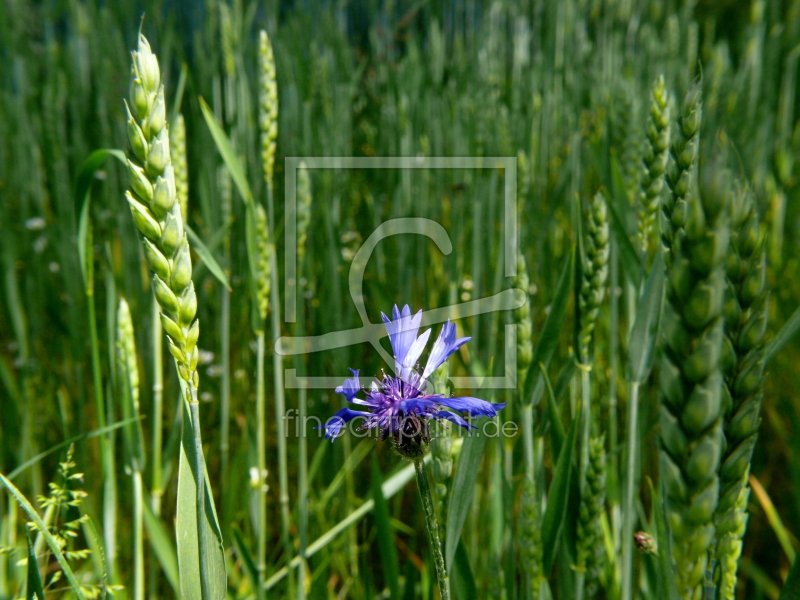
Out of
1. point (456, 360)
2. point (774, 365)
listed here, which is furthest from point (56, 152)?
point (774, 365)

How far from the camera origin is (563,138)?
2111mm

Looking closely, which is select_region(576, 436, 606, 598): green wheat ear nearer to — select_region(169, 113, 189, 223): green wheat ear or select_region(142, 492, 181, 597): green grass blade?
select_region(142, 492, 181, 597): green grass blade

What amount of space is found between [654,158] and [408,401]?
1.51 ft

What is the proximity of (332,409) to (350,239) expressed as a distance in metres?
0.58

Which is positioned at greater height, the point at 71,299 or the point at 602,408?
the point at 71,299

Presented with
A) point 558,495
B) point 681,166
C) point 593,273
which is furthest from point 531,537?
point 681,166

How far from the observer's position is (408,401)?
633mm

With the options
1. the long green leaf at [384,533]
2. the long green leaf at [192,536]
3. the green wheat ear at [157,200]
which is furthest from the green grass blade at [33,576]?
the long green leaf at [384,533]

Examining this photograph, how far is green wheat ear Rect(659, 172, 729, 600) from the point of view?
29 cm

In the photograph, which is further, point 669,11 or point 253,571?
point 669,11

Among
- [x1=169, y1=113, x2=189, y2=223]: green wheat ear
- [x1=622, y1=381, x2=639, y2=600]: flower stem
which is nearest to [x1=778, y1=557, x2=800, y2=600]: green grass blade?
[x1=622, y1=381, x2=639, y2=600]: flower stem

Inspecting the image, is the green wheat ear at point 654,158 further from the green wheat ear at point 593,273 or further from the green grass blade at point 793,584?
the green grass blade at point 793,584

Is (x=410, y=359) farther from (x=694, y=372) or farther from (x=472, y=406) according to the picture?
(x=694, y=372)

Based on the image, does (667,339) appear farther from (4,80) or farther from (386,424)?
(4,80)
